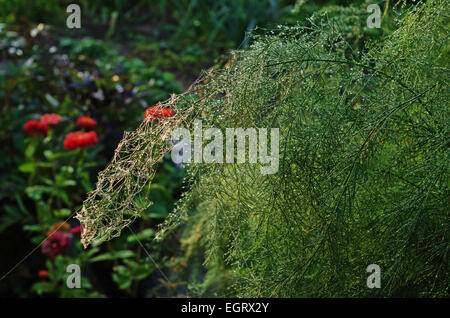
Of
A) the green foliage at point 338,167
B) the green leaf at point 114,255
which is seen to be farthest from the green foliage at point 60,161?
the green foliage at point 338,167

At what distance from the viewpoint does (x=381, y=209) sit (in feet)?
3.80

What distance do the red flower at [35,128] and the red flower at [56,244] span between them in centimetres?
51

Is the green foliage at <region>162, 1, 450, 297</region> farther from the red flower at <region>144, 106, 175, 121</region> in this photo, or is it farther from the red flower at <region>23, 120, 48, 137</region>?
the red flower at <region>23, 120, 48, 137</region>

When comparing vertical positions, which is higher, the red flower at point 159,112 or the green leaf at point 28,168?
the red flower at point 159,112

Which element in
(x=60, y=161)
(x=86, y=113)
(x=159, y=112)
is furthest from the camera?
(x=86, y=113)

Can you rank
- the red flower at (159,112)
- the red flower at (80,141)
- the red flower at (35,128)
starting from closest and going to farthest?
1. the red flower at (159,112)
2. the red flower at (80,141)
3. the red flower at (35,128)

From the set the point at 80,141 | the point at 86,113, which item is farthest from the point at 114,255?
the point at 86,113

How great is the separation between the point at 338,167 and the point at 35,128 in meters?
1.70

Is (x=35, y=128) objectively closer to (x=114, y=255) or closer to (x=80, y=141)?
(x=80, y=141)

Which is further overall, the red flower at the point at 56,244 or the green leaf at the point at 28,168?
the green leaf at the point at 28,168

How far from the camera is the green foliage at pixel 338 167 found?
105cm

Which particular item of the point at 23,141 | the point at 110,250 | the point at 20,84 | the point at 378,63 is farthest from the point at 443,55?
the point at 20,84

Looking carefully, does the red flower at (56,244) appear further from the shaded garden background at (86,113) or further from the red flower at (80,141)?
the red flower at (80,141)

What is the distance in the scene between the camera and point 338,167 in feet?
3.48
